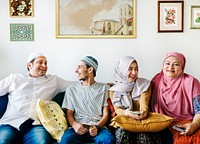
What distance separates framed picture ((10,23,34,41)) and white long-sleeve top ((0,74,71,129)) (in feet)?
2.14

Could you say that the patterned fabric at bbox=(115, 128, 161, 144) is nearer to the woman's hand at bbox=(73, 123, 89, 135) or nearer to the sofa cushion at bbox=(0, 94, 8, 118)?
the woman's hand at bbox=(73, 123, 89, 135)

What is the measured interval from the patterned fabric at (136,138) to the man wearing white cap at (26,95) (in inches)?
27.4

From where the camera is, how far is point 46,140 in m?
2.66

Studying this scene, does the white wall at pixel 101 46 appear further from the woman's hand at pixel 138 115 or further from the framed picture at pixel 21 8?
the woman's hand at pixel 138 115

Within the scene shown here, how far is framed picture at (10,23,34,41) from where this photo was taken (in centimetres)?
358

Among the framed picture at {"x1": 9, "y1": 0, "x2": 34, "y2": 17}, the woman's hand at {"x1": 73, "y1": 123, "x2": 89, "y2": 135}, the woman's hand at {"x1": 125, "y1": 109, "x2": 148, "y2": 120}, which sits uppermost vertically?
the framed picture at {"x1": 9, "y1": 0, "x2": 34, "y2": 17}

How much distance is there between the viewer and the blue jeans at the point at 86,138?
262 cm

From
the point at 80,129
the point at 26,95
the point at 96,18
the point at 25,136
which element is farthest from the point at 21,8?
the point at 80,129

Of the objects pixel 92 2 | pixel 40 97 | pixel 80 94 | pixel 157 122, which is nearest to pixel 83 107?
pixel 80 94

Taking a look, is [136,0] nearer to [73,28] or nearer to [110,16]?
[110,16]

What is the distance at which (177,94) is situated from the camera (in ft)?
9.39

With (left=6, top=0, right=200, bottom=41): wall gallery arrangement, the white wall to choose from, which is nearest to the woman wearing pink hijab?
the white wall

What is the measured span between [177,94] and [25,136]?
1400mm

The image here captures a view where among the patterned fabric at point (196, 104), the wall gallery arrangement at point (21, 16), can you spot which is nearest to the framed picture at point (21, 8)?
the wall gallery arrangement at point (21, 16)
